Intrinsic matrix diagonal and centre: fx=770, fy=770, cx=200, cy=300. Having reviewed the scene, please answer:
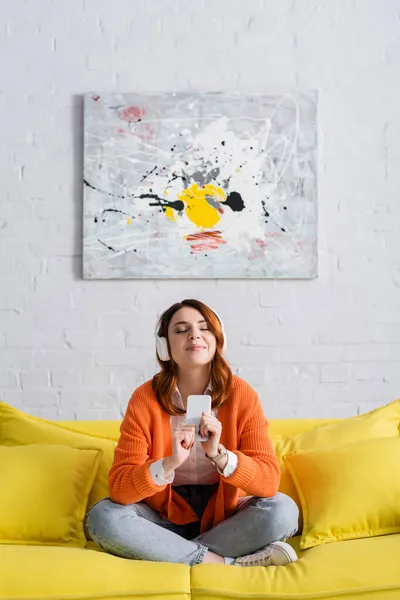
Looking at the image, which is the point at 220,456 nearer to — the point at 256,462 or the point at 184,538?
the point at 256,462

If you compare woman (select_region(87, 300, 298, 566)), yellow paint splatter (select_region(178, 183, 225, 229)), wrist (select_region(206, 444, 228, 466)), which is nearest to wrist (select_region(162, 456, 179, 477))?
woman (select_region(87, 300, 298, 566))

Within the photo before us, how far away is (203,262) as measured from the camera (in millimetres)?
3244

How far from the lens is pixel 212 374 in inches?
90.2

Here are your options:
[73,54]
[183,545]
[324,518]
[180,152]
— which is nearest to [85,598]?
[183,545]

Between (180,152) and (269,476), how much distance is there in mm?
1597

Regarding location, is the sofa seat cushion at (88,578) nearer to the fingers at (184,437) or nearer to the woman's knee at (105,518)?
the woman's knee at (105,518)

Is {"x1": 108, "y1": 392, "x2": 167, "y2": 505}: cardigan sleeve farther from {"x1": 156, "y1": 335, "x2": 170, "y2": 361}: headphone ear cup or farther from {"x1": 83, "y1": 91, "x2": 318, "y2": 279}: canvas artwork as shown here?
{"x1": 83, "y1": 91, "x2": 318, "y2": 279}: canvas artwork

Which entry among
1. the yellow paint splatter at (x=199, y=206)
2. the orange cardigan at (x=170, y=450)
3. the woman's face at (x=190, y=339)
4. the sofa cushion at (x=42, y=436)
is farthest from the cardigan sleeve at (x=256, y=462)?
the yellow paint splatter at (x=199, y=206)

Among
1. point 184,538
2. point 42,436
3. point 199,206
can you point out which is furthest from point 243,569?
point 199,206

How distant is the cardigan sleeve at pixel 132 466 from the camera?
207cm

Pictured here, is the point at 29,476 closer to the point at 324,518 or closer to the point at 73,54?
the point at 324,518

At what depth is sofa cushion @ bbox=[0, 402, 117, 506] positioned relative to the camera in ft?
8.05

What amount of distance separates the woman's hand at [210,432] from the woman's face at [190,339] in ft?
0.73

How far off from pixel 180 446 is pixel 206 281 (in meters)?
1.34
